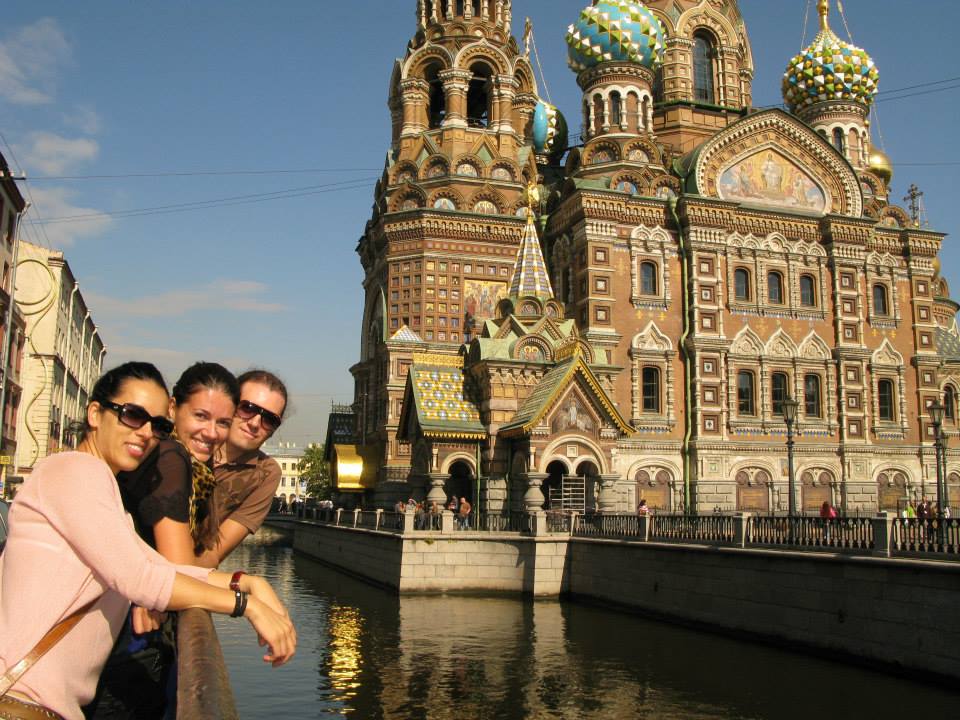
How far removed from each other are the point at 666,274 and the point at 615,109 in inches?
276

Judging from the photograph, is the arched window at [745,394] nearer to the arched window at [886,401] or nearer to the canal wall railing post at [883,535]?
the arched window at [886,401]

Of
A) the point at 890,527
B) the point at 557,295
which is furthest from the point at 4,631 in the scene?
the point at 557,295

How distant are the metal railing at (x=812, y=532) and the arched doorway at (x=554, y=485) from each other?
28.4ft

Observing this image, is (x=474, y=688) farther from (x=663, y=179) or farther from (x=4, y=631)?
(x=663, y=179)

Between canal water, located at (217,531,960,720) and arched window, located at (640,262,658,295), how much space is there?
15061mm

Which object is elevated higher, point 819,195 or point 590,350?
point 819,195

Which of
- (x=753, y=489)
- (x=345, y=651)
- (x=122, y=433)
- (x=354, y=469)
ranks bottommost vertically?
(x=345, y=651)

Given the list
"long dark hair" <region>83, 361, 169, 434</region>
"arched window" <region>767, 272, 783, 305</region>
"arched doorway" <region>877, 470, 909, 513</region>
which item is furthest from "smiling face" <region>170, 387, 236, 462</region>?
"arched doorway" <region>877, 470, 909, 513</region>

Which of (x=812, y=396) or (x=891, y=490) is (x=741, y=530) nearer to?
(x=812, y=396)

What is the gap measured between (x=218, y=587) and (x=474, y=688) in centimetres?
1161

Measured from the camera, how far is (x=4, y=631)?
2.56 metres

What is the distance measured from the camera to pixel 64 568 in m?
2.59

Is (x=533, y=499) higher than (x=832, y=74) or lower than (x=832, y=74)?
lower

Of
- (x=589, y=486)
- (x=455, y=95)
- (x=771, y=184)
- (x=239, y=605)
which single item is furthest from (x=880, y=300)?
(x=239, y=605)
